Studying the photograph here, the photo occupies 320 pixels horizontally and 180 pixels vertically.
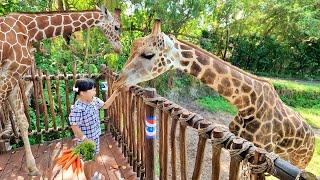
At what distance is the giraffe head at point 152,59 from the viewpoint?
3109mm

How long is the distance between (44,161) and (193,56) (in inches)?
109

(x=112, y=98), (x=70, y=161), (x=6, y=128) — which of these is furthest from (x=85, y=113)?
(x=6, y=128)

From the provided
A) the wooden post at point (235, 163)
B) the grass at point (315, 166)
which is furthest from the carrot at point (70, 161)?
the grass at point (315, 166)

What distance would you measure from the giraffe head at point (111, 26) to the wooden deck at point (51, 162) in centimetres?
167

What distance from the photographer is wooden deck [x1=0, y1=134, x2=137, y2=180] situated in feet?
13.9

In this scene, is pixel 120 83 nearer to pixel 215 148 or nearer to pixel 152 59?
pixel 152 59

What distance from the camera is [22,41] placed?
4449 mm

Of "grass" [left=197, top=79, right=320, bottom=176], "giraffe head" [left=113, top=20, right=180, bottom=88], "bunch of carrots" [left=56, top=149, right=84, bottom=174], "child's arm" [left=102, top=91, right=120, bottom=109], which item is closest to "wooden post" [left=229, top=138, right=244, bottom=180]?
"giraffe head" [left=113, top=20, right=180, bottom=88]

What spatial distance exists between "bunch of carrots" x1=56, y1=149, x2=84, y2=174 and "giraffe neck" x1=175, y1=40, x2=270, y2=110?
1289mm

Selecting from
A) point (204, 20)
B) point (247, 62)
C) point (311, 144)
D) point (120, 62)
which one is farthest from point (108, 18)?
point (247, 62)

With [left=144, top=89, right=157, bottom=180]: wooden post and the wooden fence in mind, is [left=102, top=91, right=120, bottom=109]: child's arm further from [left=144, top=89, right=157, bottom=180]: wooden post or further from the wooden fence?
[left=144, top=89, right=157, bottom=180]: wooden post

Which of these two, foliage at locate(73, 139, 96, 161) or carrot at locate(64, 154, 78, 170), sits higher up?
foliage at locate(73, 139, 96, 161)

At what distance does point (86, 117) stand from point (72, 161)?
22.8 inches

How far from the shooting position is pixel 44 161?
4695mm
